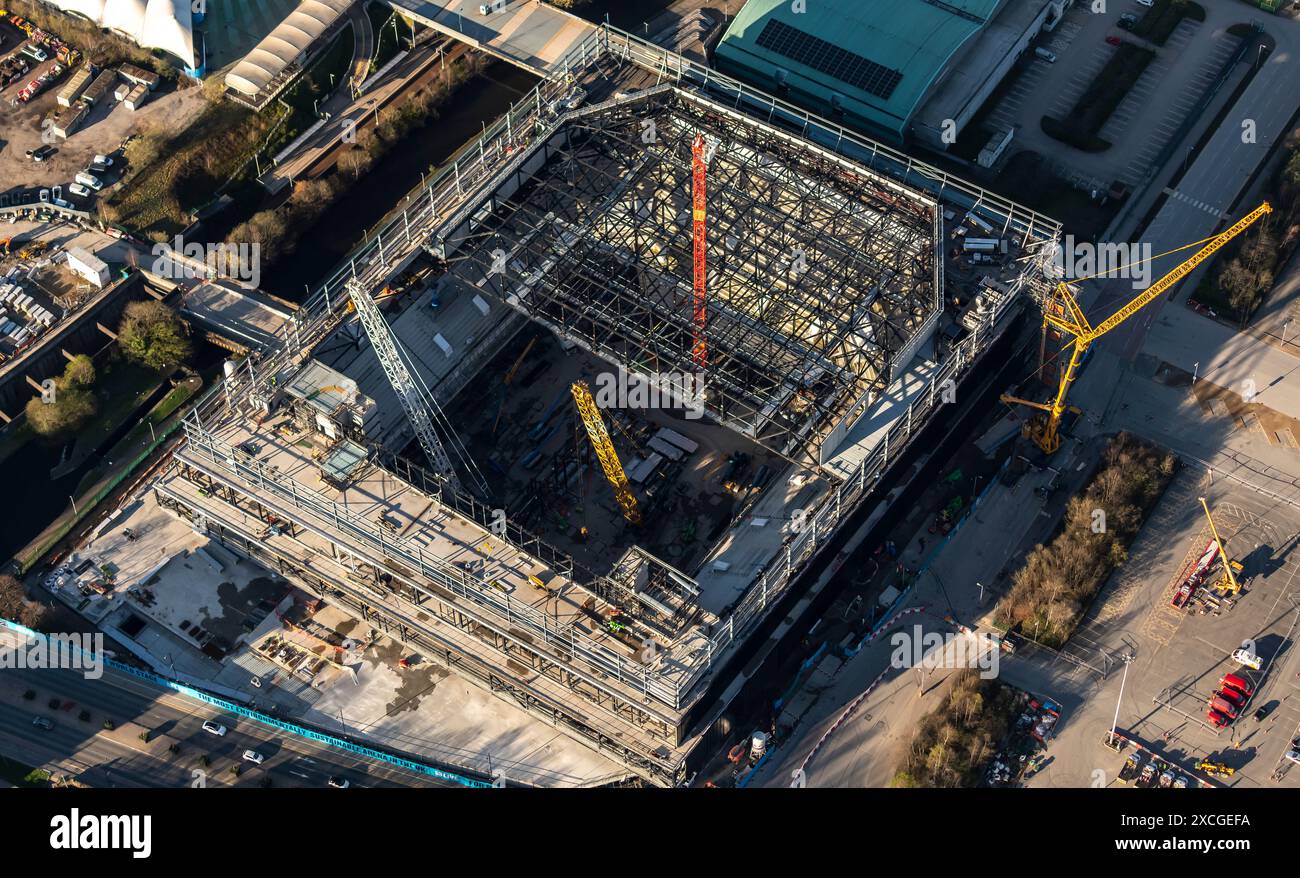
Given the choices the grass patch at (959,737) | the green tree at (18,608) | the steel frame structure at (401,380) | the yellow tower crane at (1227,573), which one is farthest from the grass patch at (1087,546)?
the green tree at (18,608)

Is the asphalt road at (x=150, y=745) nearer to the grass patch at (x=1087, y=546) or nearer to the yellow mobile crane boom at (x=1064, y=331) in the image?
the grass patch at (x=1087, y=546)

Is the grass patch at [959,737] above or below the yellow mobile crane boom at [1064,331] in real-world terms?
below

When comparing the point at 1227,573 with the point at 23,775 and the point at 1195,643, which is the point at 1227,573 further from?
the point at 23,775

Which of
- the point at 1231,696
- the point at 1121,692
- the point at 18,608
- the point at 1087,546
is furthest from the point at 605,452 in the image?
the point at 1231,696

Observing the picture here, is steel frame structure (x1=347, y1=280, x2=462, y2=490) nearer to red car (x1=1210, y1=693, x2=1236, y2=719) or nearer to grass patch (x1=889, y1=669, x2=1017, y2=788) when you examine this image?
grass patch (x1=889, y1=669, x2=1017, y2=788)

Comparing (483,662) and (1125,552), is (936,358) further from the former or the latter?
(483,662)

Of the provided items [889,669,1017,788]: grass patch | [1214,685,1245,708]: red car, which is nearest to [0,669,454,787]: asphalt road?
[889,669,1017,788]: grass patch
